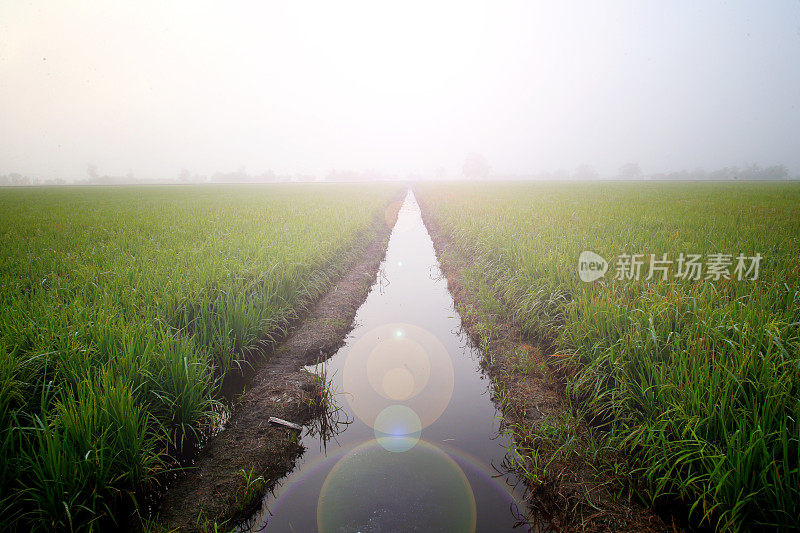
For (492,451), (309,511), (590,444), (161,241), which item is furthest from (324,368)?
(161,241)

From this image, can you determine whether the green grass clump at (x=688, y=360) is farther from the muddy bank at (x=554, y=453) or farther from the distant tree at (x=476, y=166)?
the distant tree at (x=476, y=166)

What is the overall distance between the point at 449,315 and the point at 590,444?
3228 mm

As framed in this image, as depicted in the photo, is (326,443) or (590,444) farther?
(326,443)

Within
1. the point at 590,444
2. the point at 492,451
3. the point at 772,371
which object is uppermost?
the point at 772,371

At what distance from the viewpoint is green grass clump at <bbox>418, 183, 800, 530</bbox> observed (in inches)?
74.7

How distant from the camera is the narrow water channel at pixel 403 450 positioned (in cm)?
224

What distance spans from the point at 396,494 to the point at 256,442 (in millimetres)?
1204

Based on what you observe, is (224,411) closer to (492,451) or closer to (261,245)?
(492,451)

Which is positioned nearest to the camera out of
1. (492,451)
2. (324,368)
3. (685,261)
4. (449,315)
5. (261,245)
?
(492,451)

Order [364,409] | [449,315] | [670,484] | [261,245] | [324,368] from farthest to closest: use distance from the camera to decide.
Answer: [261,245] < [449,315] < [324,368] < [364,409] < [670,484]

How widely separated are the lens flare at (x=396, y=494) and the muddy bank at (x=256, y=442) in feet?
1.57

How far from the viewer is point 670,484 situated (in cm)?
222

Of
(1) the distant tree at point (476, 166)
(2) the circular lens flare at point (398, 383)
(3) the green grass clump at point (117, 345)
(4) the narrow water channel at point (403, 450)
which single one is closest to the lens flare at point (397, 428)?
(4) the narrow water channel at point (403, 450)

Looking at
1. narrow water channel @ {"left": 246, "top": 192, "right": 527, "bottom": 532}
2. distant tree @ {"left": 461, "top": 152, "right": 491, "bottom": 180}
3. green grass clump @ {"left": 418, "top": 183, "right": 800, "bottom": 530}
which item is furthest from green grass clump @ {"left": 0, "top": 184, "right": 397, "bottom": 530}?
distant tree @ {"left": 461, "top": 152, "right": 491, "bottom": 180}
